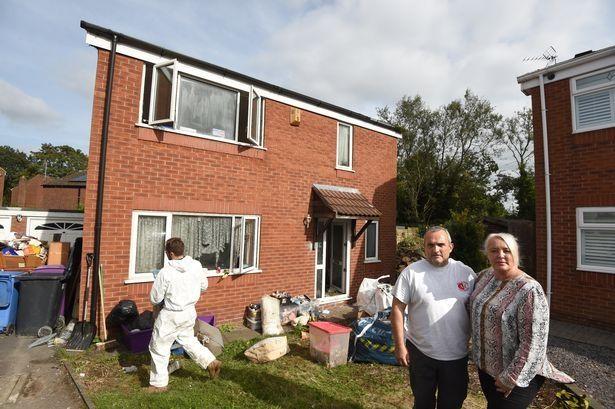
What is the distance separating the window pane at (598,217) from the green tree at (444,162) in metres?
18.8

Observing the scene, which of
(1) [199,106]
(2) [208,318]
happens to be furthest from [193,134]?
(2) [208,318]

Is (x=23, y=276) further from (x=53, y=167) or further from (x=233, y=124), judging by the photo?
(x=53, y=167)

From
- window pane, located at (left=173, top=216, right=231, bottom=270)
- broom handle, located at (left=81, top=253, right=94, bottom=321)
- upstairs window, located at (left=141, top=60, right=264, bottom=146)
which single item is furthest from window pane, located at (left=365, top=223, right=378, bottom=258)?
broom handle, located at (left=81, top=253, right=94, bottom=321)

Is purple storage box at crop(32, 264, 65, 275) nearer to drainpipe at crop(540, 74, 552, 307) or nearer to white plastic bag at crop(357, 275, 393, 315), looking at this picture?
white plastic bag at crop(357, 275, 393, 315)

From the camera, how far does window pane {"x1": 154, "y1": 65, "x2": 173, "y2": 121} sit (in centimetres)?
636

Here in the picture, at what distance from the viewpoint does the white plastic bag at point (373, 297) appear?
7.21 m

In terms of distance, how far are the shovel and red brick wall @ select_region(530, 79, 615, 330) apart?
9147 mm

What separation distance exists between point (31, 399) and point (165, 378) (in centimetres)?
149

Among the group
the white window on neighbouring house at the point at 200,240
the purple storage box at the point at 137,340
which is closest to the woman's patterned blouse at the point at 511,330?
the purple storage box at the point at 137,340

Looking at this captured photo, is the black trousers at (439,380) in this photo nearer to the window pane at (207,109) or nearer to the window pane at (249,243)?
the window pane at (249,243)

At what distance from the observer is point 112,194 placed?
5898 millimetres

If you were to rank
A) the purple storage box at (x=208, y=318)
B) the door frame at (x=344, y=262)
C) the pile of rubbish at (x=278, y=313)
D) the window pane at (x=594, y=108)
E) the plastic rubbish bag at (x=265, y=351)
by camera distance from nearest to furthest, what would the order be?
the plastic rubbish bag at (x=265, y=351) < the purple storage box at (x=208, y=318) < the pile of rubbish at (x=278, y=313) < the window pane at (x=594, y=108) < the door frame at (x=344, y=262)

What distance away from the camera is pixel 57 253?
23.1 ft

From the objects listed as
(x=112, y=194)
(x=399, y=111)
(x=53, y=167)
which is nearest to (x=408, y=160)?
(x=399, y=111)
